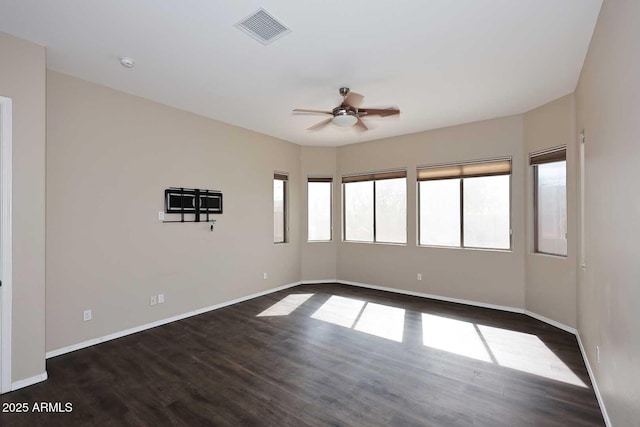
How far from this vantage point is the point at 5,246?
2467 mm

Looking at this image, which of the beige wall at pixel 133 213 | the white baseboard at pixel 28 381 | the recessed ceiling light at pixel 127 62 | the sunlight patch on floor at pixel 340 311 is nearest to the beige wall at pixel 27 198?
the white baseboard at pixel 28 381

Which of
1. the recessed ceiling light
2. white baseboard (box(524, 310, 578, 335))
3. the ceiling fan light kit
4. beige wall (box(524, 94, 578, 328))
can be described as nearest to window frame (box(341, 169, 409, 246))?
beige wall (box(524, 94, 578, 328))

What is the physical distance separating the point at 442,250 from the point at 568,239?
1.75 metres

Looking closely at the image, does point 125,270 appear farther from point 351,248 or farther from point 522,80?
point 522,80

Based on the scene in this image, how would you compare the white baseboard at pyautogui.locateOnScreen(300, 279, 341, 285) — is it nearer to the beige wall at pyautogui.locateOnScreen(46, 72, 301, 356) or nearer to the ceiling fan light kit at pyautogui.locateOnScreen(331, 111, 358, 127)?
the beige wall at pyautogui.locateOnScreen(46, 72, 301, 356)

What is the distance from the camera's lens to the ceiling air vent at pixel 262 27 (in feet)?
7.46

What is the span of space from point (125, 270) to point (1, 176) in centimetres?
158

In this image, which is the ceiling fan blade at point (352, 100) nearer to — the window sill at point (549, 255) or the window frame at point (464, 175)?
the window frame at point (464, 175)

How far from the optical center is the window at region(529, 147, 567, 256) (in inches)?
154

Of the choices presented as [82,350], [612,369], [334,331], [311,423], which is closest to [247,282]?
[334,331]

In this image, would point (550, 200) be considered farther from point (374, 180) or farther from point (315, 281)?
point (315, 281)

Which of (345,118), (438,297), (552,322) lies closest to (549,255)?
(552,322)

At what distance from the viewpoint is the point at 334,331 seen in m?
3.75

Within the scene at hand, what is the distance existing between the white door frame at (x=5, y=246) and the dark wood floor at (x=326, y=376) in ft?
0.79
